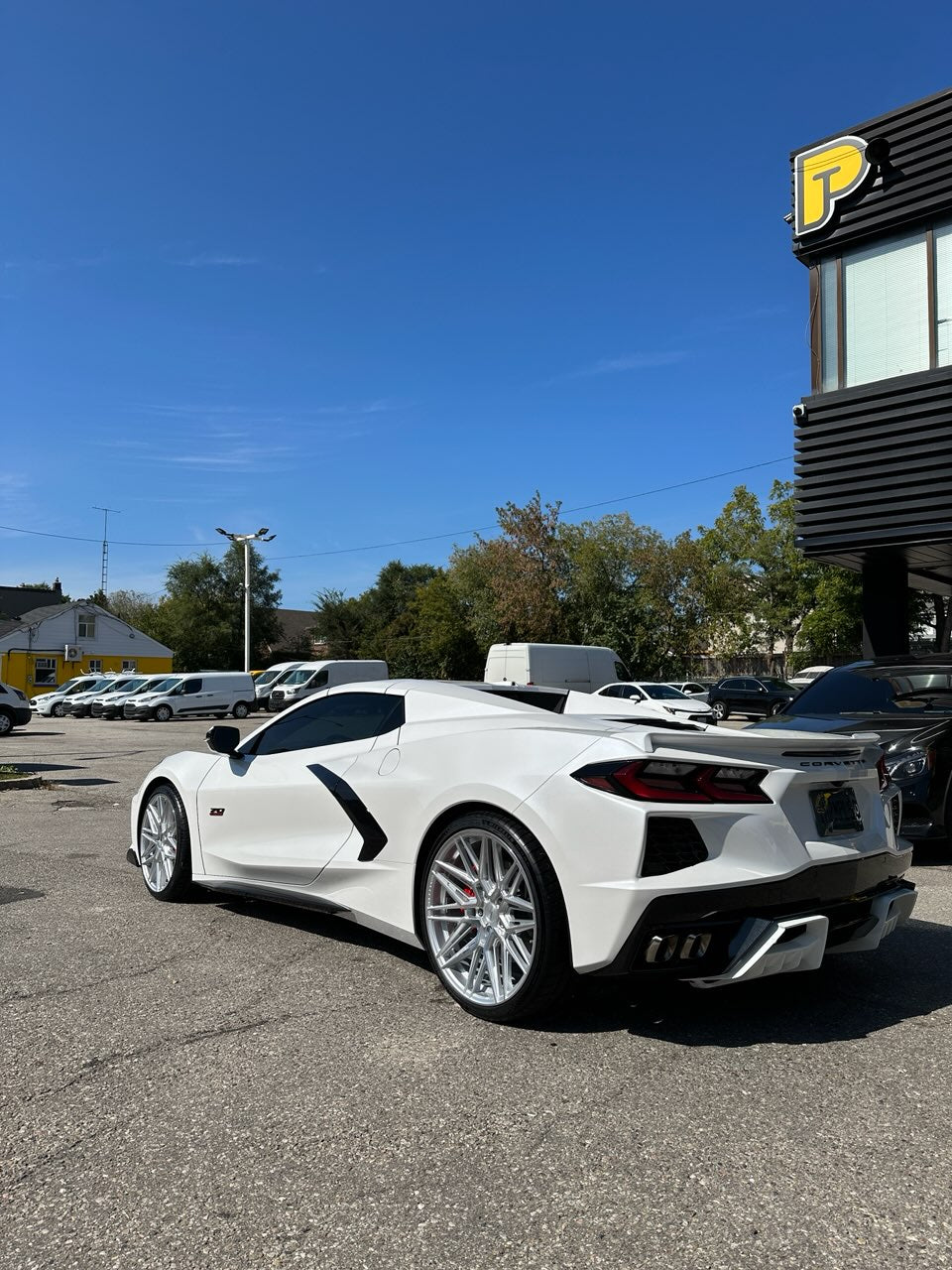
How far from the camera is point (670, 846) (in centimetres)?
A: 343

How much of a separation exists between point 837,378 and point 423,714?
43.2 feet

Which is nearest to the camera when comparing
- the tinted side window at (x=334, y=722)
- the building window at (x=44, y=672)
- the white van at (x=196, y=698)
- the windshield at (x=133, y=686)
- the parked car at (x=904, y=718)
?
the tinted side window at (x=334, y=722)

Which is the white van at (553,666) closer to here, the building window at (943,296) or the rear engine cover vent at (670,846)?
the building window at (943,296)

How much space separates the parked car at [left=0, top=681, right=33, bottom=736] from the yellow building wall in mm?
24806

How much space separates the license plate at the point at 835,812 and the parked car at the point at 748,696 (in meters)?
31.8

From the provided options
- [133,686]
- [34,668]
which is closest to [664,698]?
[133,686]

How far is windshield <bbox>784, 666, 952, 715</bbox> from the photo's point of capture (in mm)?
7961

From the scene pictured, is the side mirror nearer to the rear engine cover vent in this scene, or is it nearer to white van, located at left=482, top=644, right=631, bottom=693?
the rear engine cover vent

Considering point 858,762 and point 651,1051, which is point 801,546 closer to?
point 858,762

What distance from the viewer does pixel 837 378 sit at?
50.6ft

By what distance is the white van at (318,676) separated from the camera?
3716 cm

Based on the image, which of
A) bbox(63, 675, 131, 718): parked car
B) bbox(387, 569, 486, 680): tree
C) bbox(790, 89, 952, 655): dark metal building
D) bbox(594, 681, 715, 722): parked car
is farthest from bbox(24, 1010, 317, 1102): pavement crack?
bbox(387, 569, 486, 680): tree

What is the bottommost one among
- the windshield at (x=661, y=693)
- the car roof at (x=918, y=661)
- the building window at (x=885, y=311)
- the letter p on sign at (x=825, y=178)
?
the windshield at (x=661, y=693)

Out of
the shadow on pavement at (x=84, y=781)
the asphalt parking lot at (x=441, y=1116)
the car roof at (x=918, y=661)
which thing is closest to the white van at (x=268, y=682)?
the shadow on pavement at (x=84, y=781)
